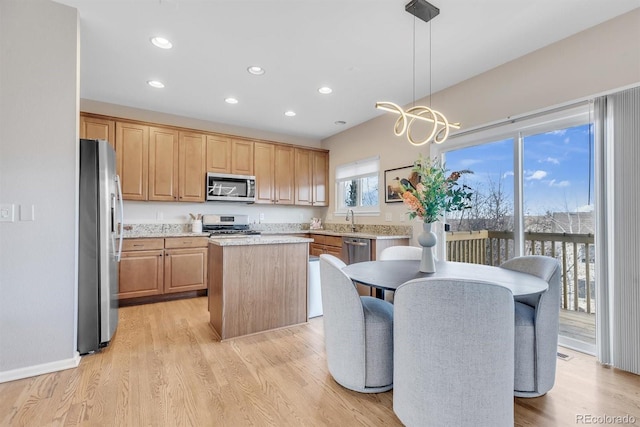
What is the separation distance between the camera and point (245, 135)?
506 centimetres

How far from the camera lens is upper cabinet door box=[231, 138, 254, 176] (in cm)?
476

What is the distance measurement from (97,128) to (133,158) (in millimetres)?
523

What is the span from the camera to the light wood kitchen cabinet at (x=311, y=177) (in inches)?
212

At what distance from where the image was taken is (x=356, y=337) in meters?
1.80

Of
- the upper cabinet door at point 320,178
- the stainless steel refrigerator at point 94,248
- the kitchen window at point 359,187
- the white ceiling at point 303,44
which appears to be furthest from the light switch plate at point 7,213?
the upper cabinet door at point 320,178

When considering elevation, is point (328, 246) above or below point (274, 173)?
below

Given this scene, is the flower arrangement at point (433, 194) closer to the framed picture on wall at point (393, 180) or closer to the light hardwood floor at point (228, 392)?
the light hardwood floor at point (228, 392)

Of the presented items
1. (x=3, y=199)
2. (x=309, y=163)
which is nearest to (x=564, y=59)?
(x=309, y=163)

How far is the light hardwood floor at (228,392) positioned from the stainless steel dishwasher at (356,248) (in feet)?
4.97

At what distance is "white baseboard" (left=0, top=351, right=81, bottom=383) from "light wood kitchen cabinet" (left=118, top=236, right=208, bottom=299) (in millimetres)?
1578

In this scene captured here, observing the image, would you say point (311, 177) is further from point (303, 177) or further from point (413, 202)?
point (413, 202)

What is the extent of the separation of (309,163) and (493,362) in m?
4.58

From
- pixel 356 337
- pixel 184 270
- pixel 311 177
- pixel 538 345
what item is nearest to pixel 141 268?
pixel 184 270

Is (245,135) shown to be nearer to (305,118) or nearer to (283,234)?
(305,118)
